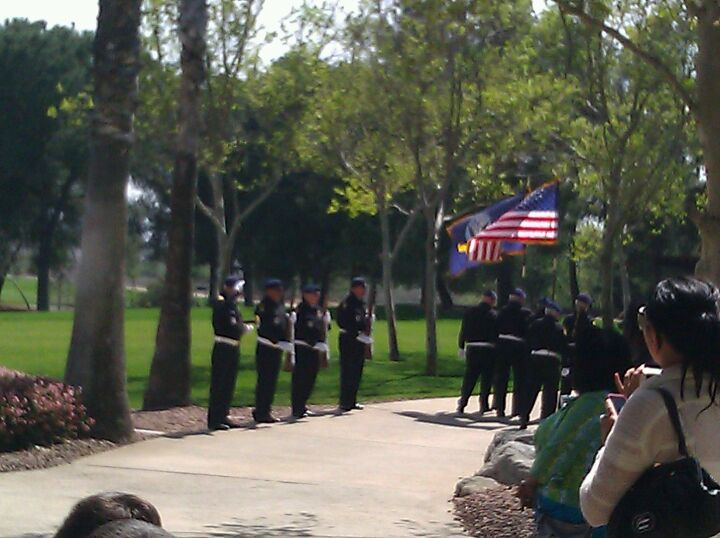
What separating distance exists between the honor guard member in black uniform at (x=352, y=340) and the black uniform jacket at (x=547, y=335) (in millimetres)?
2337

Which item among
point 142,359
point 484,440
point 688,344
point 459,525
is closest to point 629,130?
point 142,359

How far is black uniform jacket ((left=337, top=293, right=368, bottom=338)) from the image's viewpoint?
699 inches

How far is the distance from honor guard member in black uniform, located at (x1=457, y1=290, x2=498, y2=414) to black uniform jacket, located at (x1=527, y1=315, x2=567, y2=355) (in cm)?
136

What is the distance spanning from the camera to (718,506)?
3.59m

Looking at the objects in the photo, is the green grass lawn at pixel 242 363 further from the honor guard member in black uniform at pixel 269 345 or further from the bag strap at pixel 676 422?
the bag strap at pixel 676 422

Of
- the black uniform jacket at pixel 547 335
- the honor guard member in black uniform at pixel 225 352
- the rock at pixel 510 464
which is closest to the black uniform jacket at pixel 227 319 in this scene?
the honor guard member in black uniform at pixel 225 352

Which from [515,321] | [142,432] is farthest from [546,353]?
[142,432]

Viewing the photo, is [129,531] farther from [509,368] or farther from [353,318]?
[509,368]

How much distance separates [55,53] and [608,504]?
60.9 meters

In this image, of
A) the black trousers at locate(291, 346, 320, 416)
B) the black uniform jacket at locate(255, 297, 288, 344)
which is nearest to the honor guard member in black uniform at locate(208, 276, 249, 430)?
the black uniform jacket at locate(255, 297, 288, 344)

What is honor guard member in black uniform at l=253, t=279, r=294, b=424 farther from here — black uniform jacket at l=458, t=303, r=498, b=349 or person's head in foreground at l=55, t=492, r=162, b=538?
person's head in foreground at l=55, t=492, r=162, b=538

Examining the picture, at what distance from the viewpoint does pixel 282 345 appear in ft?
52.9

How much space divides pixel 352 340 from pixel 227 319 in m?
3.09

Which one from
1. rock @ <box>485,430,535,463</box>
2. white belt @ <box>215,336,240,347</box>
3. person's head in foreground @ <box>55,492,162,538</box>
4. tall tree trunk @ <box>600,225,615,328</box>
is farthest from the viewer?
tall tree trunk @ <box>600,225,615,328</box>
